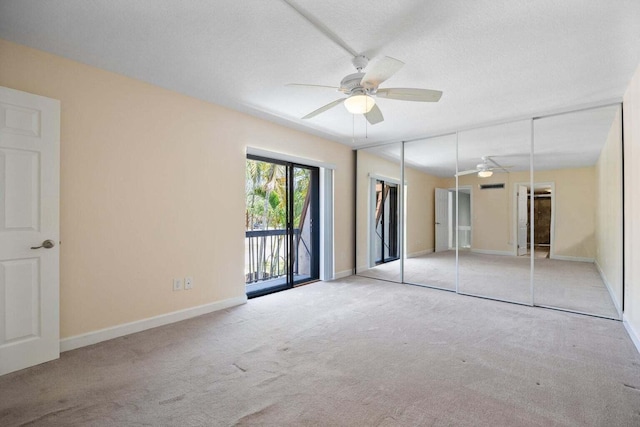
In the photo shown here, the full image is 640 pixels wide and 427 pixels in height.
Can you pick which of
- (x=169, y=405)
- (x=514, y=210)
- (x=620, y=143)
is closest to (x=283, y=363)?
(x=169, y=405)

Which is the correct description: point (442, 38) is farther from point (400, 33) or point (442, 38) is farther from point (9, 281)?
point (9, 281)

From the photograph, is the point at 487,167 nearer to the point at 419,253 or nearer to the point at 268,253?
the point at 419,253

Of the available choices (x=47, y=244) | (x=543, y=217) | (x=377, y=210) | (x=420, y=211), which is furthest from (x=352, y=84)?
(x=543, y=217)

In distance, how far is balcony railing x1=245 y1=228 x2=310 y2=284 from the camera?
15.4ft

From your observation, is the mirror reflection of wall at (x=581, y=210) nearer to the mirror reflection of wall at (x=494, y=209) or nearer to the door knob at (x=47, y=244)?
the mirror reflection of wall at (x=494, y=209)

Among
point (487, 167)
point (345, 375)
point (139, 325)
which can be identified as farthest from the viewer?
point (487, 167)

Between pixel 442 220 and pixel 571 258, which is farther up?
pixel 442 220

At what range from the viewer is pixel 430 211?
23.4ft

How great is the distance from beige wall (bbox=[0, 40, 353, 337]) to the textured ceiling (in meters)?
0.21

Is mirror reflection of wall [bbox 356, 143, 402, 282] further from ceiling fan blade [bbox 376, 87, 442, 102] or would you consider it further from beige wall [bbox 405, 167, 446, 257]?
ceiling fan blade [bbox 376, 87, 442, 102]

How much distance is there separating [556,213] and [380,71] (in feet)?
20.2

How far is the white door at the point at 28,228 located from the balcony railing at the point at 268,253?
2.50 meters

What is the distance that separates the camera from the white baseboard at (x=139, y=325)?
99.1 inches

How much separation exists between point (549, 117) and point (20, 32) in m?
5.30
